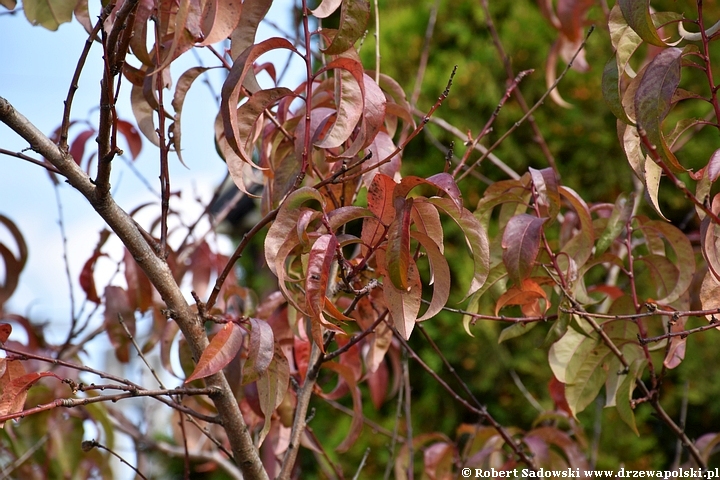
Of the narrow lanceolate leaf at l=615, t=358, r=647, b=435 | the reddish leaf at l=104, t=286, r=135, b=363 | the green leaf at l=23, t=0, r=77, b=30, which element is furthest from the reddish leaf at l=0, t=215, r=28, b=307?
the narrow lanceolate leaf at l=615, t=358, r=647, b=435

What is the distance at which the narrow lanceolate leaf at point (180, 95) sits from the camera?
0.98 metres

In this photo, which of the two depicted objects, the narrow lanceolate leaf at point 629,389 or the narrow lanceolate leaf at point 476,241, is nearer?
the narrow lanceolate leaf at point 476,241

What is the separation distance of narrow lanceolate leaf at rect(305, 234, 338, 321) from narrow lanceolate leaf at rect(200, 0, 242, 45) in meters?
0.27

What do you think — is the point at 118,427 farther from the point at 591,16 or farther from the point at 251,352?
the point at 591,16

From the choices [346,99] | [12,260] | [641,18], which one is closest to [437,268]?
[346,99]

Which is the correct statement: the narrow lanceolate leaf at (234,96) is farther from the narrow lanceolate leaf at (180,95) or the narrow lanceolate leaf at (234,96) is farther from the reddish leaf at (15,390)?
the reddish leaf at (15,390)

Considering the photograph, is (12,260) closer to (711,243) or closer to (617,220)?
(617,220)

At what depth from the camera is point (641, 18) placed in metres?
0.79

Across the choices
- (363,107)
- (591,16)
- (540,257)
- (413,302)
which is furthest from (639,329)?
(591,16)

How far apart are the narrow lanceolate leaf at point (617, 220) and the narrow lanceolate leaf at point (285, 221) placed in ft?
1.90

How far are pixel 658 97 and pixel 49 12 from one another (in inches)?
37.2

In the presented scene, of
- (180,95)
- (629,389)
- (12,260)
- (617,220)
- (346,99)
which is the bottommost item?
(629,389)

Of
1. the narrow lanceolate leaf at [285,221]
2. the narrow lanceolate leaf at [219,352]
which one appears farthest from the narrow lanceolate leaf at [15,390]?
the narrow lanceolate leaf at [285,221]

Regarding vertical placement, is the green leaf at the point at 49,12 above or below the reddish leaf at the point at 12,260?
above
